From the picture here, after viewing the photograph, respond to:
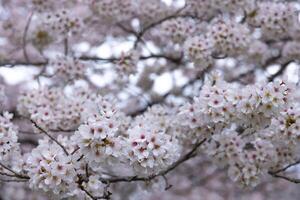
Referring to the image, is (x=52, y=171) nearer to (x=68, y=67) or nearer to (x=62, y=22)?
(x=68, y=67)

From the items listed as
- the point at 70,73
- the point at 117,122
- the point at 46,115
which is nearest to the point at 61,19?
the point at 70,73

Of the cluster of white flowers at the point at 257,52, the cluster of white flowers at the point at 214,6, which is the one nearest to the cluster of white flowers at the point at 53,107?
the cluster of white flowers at the point at 214,6

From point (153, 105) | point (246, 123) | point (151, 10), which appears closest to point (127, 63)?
point (153, 105)

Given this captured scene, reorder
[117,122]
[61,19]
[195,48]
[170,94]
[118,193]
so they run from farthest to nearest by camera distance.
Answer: [118,193], [170,94], [61,19], [195,48], [117,122]

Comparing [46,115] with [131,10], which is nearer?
[46,115]

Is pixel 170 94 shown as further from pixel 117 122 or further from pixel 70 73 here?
pixel 117 122
